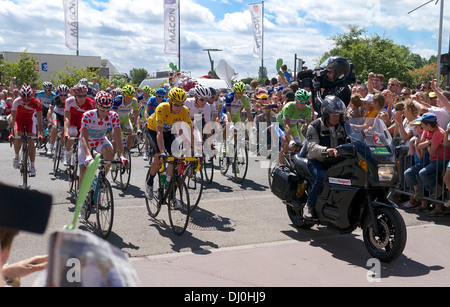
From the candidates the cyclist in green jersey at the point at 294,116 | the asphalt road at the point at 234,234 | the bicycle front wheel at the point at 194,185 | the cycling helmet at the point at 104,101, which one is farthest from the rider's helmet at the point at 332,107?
the cycling helmet at the point at 104,101

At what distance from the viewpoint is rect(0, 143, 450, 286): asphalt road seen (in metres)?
6.15

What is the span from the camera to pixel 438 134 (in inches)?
324

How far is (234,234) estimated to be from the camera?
721 centimetres

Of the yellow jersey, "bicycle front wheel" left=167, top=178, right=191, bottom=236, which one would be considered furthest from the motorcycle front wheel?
the yellow jersey

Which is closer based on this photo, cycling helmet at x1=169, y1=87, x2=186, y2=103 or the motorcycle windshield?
Result: the motorcycle windshield

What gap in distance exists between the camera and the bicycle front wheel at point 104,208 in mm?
6812

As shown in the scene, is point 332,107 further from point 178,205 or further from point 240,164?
point 240,164

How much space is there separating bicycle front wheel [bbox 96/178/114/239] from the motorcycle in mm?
2751

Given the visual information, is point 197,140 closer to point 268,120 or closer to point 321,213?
point 321,213

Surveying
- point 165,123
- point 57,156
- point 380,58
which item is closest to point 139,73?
point 380,58

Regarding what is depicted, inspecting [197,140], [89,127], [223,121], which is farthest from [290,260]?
[223,121]

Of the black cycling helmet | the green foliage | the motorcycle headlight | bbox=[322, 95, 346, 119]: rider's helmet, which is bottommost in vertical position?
the motorcycle headlight

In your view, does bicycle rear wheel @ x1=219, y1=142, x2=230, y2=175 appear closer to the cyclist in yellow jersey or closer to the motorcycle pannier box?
the cyclist in yellow jersey
